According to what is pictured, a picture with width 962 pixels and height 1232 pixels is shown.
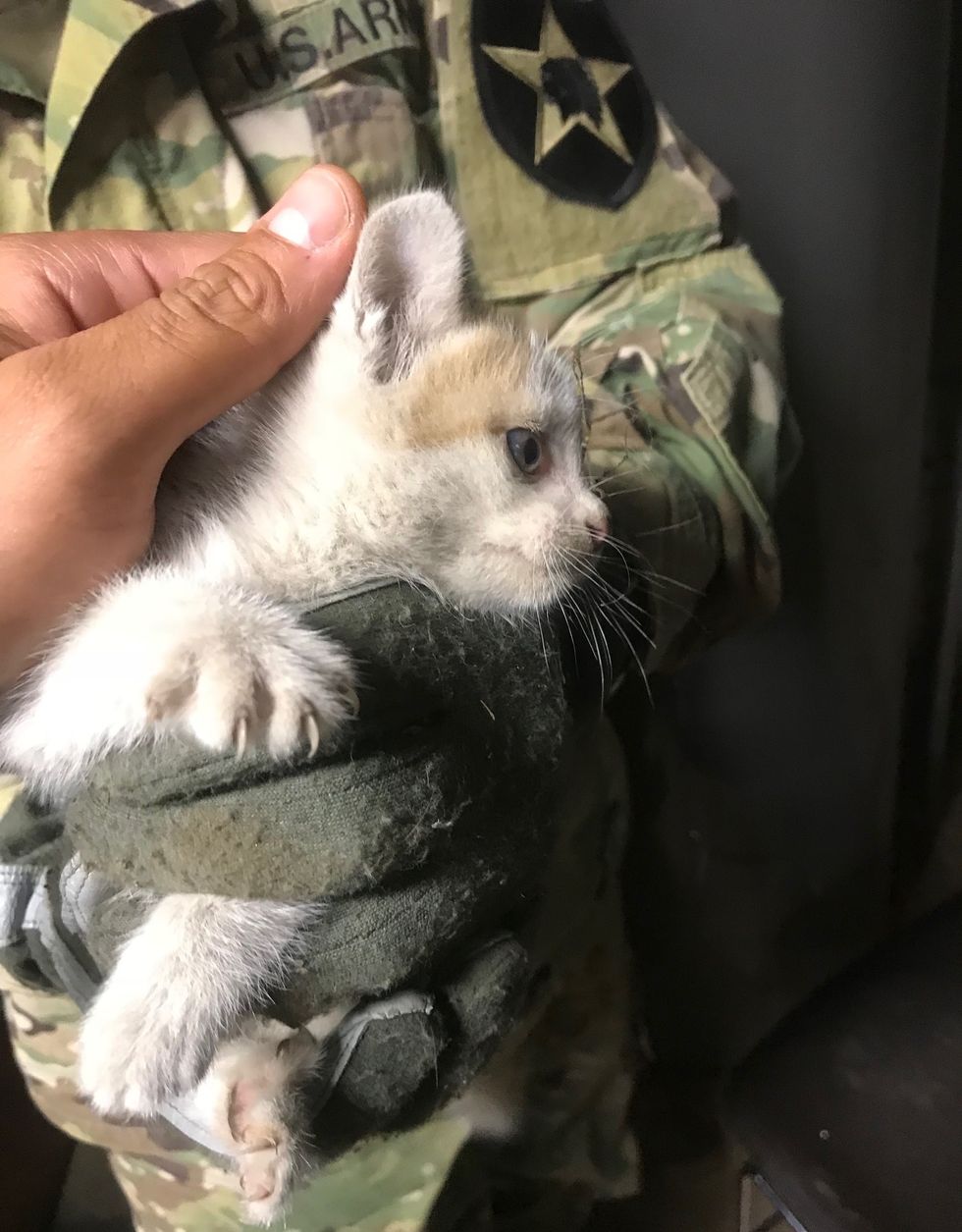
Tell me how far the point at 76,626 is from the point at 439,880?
1.07 feet

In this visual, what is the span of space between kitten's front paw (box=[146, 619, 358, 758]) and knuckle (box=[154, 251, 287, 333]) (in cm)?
29

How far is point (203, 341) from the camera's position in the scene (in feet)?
2.31

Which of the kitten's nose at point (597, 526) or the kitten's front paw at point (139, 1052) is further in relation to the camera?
the kitten's nose at point (597, 526)

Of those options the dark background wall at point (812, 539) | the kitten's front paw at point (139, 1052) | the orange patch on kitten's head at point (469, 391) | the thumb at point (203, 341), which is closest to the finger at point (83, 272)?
the thumb at point (203, 341)

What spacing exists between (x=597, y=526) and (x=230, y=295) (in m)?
0.37

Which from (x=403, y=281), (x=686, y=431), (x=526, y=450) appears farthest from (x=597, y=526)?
(x=686, y=431)

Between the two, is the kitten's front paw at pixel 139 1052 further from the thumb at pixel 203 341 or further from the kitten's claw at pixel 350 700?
the thumb at pixel 203 341

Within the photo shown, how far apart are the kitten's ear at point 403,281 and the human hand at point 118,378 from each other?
0.04 meters

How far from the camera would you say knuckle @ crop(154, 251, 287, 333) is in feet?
2.38

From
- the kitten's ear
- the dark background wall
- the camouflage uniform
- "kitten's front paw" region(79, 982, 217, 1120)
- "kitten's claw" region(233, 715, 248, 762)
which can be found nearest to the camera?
"kitten's claw" region(233, 715, 248, 762)

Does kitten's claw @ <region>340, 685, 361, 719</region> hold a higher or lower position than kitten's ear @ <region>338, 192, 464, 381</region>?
lower

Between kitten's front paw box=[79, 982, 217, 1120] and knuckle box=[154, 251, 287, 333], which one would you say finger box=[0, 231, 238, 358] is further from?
kitten's front paw box=[79, 982, 217, 1120]

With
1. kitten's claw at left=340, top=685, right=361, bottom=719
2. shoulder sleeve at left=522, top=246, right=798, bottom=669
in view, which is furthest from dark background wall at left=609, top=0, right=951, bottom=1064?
kitten's claw at left=340, top=685, right=361, bottom=719

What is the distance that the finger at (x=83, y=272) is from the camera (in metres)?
0.83
